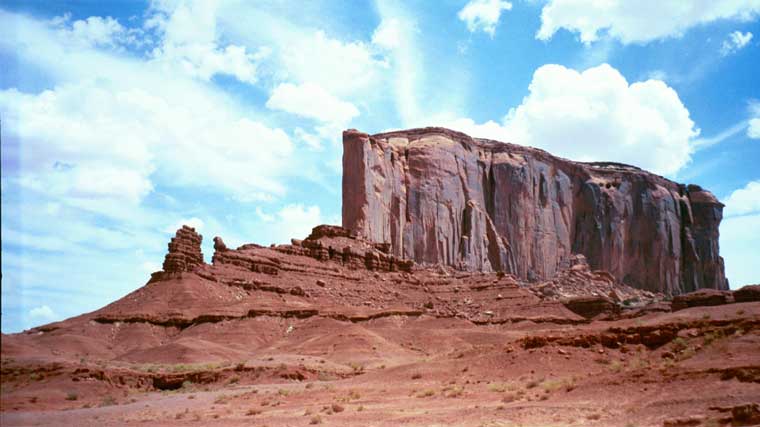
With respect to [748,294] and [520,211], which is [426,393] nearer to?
[748,294]

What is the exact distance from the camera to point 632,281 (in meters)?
131

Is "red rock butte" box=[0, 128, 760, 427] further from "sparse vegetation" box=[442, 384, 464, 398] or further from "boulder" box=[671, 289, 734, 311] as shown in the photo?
"boulder" box=[671, 289, 734, 311]

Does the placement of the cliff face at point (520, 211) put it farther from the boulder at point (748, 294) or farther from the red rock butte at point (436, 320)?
the boulder at point (748, 294)

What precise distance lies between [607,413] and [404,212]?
86.9m

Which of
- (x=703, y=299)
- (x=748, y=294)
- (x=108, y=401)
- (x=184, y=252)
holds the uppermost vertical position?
(x=184, y=252)

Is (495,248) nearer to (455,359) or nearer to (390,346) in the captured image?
(390,346)

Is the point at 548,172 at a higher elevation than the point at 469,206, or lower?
higher

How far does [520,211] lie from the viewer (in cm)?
11838

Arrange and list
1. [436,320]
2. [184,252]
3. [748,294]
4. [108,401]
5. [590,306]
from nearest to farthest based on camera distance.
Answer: [108,401]
[748,294]
[436,320]
[184,252]
[590,306]

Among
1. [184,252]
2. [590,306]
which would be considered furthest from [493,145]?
[184,252]

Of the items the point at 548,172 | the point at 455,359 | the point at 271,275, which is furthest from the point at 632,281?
the point at 455,359

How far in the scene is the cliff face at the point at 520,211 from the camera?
334 feet

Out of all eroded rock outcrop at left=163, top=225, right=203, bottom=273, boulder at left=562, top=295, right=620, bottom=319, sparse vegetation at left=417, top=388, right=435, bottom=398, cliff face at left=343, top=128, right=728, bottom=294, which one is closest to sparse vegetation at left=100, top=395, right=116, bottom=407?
sparse vegetation at left=417, top=388, right=435, bottom=398

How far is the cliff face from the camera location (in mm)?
101688
